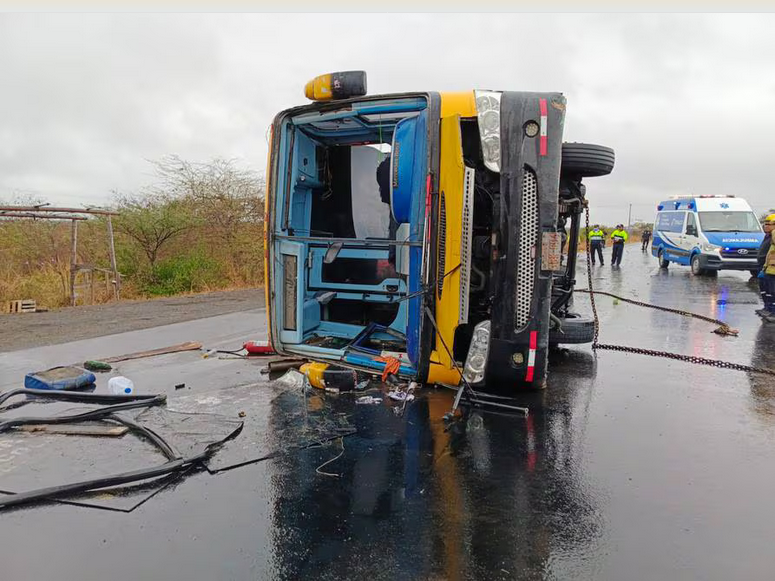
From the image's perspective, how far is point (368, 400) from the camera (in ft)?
14.2

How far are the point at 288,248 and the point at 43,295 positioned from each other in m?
9.97

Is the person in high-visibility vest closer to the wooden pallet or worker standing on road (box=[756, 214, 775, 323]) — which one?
worker standing on road (box=[756, 214, 775, 323])

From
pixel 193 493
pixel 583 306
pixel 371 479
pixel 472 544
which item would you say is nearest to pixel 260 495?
pixel 193 493

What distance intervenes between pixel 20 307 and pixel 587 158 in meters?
11.2

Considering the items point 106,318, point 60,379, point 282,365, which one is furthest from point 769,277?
point 106,318

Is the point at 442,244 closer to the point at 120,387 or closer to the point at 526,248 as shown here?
the point at 526,248

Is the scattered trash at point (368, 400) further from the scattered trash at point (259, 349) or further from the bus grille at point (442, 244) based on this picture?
the scattered trash at point (259, 349)

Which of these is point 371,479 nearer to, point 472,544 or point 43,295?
point 472,544

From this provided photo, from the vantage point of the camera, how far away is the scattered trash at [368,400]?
4.29 metres

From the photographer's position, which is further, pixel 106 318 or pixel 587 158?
pixel 106 318

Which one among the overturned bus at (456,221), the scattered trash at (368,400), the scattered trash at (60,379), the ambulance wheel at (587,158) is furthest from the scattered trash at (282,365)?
the ambulance wheel at (587,158)

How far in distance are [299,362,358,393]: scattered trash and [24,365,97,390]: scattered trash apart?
206cm

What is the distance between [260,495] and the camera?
2775 mm

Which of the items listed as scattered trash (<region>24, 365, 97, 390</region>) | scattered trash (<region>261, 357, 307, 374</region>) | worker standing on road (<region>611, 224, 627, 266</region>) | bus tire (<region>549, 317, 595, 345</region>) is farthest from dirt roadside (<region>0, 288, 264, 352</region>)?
worker standing on road (<region>611, 224, 627, 266</region>)
